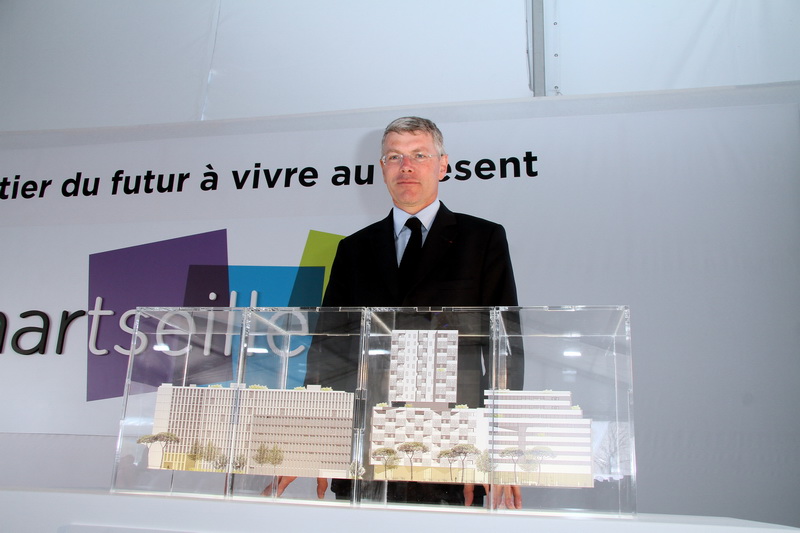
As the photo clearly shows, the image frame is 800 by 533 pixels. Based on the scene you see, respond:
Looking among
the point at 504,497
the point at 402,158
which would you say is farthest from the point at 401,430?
the point at 402,158

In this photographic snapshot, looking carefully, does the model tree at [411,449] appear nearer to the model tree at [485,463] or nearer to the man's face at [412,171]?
the model tree at [485,463]

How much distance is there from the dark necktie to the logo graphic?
50 centimetres

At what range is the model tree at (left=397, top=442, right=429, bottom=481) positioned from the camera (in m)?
1.68

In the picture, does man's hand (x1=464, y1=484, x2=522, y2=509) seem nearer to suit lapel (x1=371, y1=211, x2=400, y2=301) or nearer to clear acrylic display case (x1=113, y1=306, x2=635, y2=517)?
clear acrylic display case (x1=113, y1=306, x2=635, y2=517)

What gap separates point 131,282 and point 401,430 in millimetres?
2776

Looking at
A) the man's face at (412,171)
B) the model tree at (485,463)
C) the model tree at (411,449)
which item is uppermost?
the man's face at (412,171)

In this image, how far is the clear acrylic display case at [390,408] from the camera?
5.36ft

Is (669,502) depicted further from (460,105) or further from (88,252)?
(88,252)

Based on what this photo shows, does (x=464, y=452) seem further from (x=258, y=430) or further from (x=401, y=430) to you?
(x=258, y=430)

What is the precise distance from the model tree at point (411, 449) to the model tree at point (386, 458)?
0.02 meters

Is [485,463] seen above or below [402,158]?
below

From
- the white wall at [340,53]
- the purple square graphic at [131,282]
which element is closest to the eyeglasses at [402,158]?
the white wall at [340,53]

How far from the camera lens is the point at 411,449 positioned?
66.3 inches

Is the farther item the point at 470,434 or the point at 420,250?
the point at 420,250
